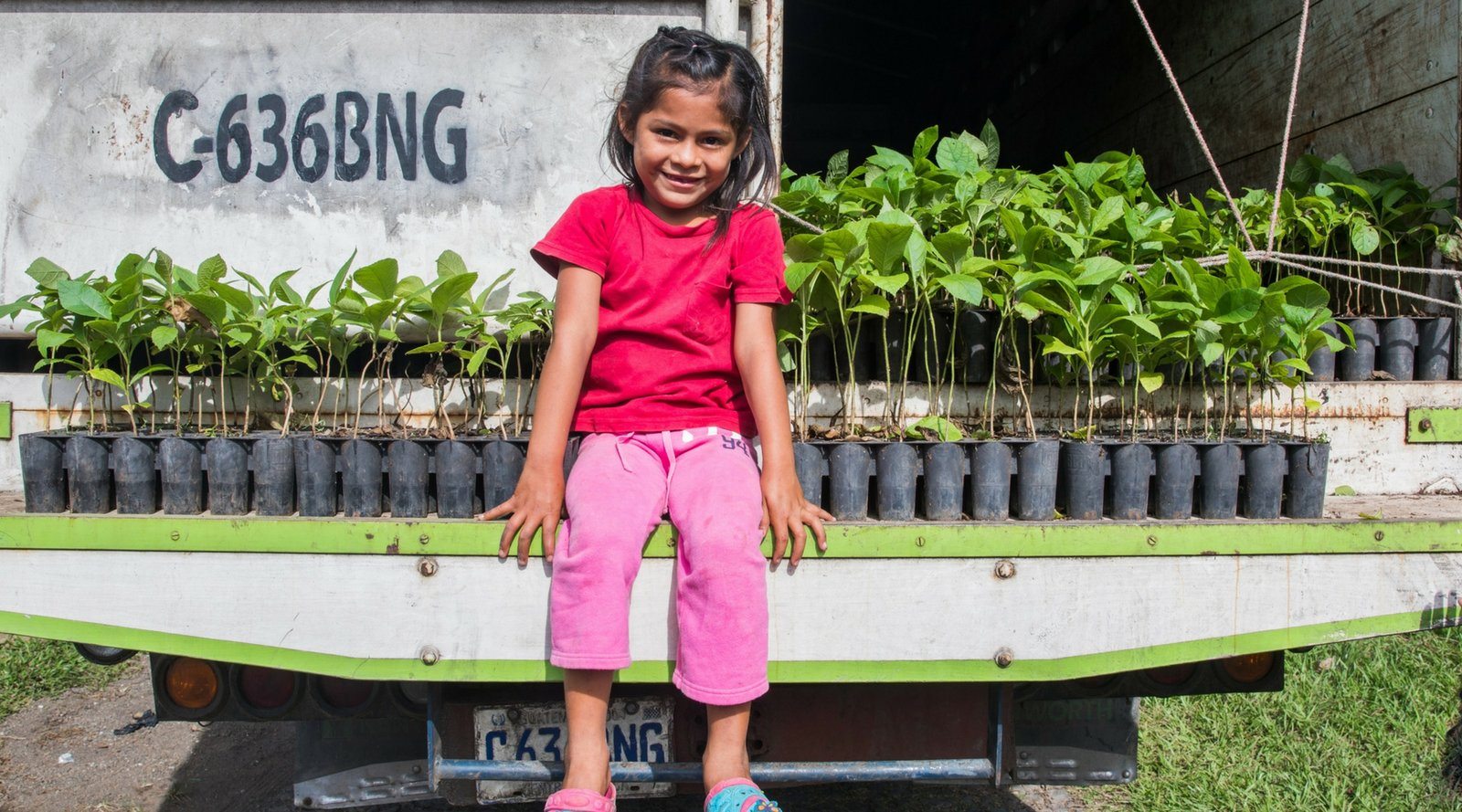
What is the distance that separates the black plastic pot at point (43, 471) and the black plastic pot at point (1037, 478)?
179 centimetres

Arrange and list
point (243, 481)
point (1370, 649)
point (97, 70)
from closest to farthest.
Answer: point (243, 481) → point (97, 70) → point (1370, 649)

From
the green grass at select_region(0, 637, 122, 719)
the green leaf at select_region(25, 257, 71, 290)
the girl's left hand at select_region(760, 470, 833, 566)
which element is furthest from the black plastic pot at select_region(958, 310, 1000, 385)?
the green grass at select_region(0, 637, 122, 719)

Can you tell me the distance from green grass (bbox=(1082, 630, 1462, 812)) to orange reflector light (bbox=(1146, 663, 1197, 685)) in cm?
79

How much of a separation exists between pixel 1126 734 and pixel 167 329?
84.8 inches

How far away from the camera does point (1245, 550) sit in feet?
6.06

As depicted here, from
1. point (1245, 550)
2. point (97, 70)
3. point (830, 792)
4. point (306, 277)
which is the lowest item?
point (830, 792)

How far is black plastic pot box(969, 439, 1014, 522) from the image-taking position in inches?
76.5

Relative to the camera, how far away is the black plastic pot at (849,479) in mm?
1952

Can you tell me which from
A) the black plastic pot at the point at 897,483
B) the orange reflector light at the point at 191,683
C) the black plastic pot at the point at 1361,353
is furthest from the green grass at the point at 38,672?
the black plastic pot at the point at 1361,353

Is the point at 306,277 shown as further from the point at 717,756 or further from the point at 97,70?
the point at 717,756

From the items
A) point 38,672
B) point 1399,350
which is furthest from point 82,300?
point 1399,350

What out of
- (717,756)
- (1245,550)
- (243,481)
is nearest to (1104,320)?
(1245,550)

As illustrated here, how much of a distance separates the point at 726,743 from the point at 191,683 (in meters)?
1.14

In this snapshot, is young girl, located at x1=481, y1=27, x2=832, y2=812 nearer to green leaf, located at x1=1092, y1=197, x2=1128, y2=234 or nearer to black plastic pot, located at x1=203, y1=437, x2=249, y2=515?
black plastic pot, located at x1=203, y1=437, x2=249, y2=515
